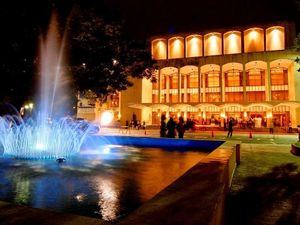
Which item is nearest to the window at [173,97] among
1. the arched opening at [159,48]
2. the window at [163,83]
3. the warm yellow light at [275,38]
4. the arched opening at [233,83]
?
the window at [163,83]

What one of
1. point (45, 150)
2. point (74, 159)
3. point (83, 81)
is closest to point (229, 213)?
point (74, 159)

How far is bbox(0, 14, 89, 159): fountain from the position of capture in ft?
31.3

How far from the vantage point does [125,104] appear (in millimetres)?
47469

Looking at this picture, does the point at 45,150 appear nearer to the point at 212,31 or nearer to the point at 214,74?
the point at 214,74

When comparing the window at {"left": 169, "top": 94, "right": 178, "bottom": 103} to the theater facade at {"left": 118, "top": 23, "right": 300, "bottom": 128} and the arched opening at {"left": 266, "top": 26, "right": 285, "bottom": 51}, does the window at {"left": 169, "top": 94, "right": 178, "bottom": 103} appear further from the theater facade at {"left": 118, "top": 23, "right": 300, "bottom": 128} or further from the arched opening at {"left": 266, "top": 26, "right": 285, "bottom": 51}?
the arched opening at {"left": 266, "top": 26, "right": 285, "bottom": 51}

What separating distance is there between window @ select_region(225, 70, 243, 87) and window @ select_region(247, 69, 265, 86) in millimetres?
1380

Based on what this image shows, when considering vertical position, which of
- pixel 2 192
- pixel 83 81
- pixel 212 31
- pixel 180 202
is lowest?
pixel 2 192

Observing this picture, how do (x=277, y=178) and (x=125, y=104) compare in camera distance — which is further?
(x=125, y=104)

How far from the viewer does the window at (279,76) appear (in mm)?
41281

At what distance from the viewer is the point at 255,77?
42.9 m

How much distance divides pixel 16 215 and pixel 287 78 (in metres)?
44.2

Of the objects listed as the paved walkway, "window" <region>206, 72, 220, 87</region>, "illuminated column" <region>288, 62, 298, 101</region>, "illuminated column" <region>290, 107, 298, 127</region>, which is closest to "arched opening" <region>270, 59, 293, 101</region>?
"illuminated column" <region>288, 62, 298, 101</region>

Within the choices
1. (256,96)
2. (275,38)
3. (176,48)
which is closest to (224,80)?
(256,96)

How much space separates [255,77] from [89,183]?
40.7 m
